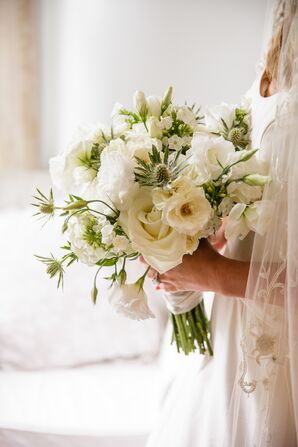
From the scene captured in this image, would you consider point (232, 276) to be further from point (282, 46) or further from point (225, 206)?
point (282, 46)

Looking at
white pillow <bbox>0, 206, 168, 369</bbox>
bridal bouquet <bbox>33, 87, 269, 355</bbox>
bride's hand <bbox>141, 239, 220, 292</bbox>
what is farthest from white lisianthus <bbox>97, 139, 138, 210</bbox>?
white pillow <bbox>0, 206, 168, 369</bbox>

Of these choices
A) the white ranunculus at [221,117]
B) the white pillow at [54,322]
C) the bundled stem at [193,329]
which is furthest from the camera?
the white pillow at [54,322]

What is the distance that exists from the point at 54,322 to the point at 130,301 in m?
0.88

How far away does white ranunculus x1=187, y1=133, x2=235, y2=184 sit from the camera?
2.57 feet

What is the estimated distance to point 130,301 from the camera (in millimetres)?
881

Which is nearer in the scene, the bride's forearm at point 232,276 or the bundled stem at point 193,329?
the bride's forearm at point 232,276

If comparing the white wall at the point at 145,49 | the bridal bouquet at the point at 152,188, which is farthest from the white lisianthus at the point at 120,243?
the white wall at the point at 145,49

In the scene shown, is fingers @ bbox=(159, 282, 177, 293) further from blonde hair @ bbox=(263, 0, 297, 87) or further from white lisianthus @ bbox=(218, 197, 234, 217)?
blonde hair @ bbox=(263, 0, 297, 87)

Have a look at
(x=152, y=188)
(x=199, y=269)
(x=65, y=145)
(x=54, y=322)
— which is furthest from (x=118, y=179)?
(x=54, y=322)

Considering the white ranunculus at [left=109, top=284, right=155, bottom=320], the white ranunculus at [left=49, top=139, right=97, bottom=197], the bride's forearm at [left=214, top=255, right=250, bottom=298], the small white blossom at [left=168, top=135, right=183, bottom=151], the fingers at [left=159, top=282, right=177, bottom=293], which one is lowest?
the white ranunculus at [left=109, top=284, right=155, bottom=320]

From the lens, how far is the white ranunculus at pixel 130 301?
2.89 ft

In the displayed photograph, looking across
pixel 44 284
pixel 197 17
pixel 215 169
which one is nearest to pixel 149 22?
pixel 197 17

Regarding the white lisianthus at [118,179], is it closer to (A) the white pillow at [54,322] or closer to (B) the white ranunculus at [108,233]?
(B) the white ranunculus at [108,233]

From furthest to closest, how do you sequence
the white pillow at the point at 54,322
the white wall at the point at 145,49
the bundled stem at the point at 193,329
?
the white wall at the point at 145,49 → the white pillow at the point at 54,322 → the bundled stem at the point at 193,329
